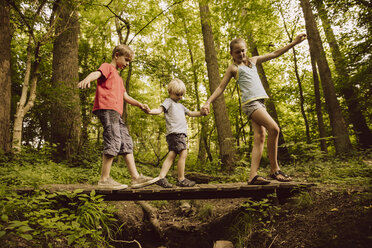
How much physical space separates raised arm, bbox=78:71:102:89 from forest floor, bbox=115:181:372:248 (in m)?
2.24

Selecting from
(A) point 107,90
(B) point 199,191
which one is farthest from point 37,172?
(B) point 199,191

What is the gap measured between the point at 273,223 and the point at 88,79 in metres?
3.25

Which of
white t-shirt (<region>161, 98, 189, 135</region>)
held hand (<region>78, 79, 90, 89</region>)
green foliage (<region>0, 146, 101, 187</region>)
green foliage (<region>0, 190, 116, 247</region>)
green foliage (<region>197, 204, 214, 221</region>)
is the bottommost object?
green foliage (<region>197, 204, 214, 221</region>)

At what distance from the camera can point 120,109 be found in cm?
378

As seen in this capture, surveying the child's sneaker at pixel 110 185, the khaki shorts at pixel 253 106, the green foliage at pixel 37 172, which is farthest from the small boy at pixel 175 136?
the green foliage at pixel 37 172

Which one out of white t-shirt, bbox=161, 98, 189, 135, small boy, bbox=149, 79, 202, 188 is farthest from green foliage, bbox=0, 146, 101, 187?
white t-shirt, bbox=161, 98, 189, 135

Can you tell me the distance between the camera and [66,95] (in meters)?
7.11

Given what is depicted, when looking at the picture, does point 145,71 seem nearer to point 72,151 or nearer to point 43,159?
point 72,151

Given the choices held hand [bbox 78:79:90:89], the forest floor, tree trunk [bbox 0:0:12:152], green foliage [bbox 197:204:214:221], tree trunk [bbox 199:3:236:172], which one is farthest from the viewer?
tree trunk [bbox 199:3:236:172]

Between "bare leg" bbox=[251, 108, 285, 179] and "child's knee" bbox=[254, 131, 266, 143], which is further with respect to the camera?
"child's knee" bbox=[254, 131, 266, 143]

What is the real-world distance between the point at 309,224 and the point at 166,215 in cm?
319

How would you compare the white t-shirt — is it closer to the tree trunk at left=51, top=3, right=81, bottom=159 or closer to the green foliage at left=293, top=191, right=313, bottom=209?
the green foliage at left=293, top=191, right=313, bottom=209

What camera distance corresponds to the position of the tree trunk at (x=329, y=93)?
8531mm

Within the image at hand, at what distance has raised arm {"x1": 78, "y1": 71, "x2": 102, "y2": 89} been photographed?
298cm
